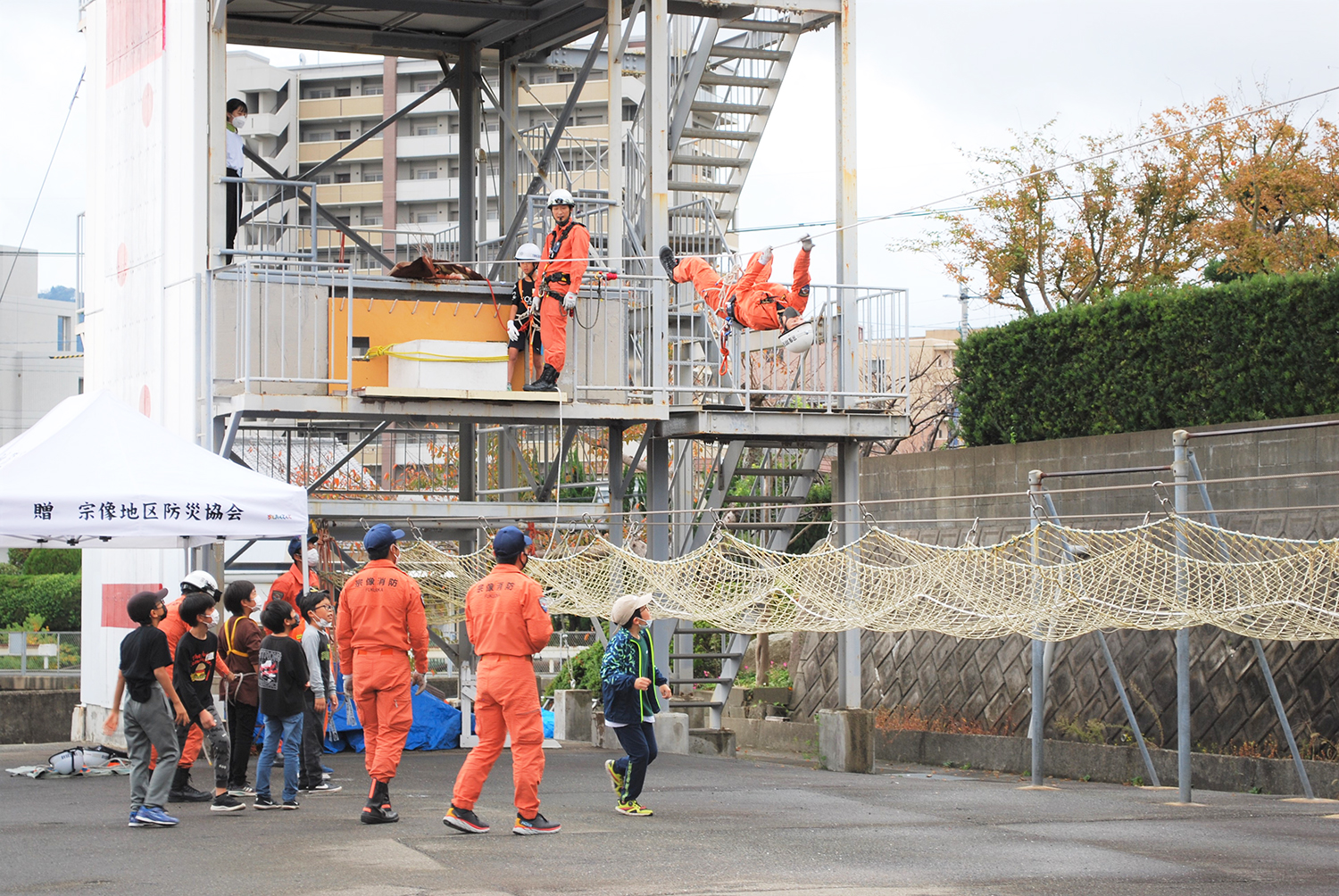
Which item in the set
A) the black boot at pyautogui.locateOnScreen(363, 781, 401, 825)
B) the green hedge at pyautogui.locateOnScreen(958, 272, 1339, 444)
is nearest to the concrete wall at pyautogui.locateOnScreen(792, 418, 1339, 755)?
the green hedge at pyautogui.locateOnScreen(958, 272, 1339, 444)

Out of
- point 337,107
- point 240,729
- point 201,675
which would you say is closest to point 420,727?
point 240,729

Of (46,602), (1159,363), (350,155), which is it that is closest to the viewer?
(1159,363)

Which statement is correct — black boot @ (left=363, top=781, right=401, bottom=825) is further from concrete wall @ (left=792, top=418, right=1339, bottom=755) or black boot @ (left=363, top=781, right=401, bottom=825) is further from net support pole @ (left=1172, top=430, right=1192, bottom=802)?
net support pole @ (left=1172, top=430, right=1192, bottom=802)

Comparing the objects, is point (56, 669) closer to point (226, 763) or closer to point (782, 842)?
point (226, 763)

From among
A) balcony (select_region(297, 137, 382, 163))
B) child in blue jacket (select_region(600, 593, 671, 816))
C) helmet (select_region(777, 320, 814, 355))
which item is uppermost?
balcony (select_region(297, 137, 382, 163))

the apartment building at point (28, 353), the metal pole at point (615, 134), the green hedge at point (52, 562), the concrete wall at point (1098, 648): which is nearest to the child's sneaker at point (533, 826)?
the concrete wall at point (1098, 648)

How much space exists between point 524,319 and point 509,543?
234 inches

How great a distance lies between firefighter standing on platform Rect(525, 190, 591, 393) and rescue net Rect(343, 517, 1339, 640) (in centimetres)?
193

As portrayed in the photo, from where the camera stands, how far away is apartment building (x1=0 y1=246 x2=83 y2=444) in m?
62.2

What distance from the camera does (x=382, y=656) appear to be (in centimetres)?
1031

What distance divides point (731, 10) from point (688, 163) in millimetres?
2180

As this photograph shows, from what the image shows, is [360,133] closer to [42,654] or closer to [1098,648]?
[42,654]

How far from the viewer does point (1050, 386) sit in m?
21.0

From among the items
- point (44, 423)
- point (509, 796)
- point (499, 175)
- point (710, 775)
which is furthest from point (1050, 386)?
point (44, 423)
